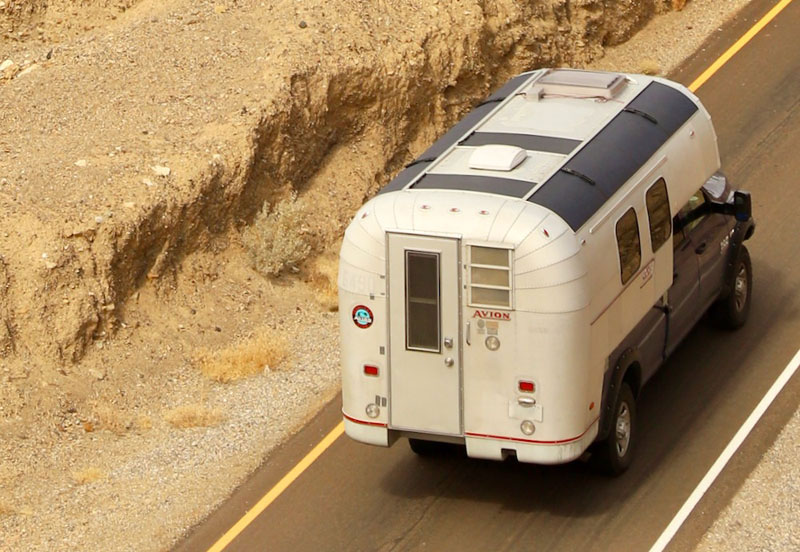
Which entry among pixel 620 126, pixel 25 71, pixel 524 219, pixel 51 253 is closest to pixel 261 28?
A: pixel 25 71

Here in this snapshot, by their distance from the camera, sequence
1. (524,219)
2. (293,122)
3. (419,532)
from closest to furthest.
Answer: (524,219)
(419,532)
(293,122)

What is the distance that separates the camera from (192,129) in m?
17.4

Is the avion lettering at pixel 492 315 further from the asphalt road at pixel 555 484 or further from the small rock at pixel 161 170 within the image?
the small rock at pixel 161 170

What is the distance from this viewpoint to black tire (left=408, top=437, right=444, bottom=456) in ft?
45.7

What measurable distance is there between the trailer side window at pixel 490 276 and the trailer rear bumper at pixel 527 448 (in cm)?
121

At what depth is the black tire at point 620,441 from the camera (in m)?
13.1

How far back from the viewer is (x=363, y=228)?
12.2m

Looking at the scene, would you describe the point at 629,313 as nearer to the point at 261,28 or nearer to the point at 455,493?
the point at 455,493

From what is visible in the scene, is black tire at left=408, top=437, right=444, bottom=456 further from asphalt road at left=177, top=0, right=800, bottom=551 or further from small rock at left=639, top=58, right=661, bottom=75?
small rock at left=639, top=58, right=661, bottom=75

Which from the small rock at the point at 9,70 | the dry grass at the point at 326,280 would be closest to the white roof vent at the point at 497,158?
the dry grass at the point at 326,280

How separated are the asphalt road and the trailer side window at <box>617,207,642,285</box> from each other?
6.75 feet

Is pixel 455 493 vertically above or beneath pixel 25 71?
beneath

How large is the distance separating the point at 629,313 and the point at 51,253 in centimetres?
633

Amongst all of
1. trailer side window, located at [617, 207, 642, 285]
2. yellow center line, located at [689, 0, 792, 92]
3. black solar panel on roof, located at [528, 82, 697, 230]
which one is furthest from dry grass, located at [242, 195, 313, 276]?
yellow center line, located at [689, 0, 792, 92]
